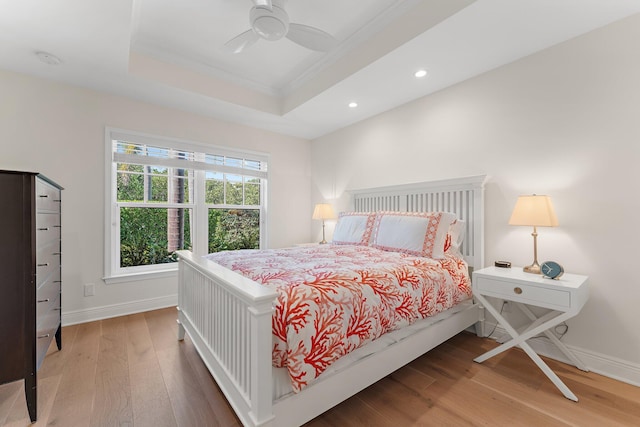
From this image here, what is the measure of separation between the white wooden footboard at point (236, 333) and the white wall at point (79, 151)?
1.49m

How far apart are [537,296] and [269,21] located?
99.3 inches

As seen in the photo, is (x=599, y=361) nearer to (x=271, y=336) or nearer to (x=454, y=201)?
(x=454, y=201)

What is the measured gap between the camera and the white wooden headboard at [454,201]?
250cm

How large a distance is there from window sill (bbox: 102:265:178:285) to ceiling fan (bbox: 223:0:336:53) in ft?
8.44

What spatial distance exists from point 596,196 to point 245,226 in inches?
148

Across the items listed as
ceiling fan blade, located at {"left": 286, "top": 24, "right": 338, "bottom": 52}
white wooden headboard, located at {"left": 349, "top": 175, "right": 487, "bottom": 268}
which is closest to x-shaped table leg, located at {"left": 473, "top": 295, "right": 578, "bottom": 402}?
white wooden headboard, located at {"left": 349, "top": 175, "right": 487, "bottom": 268}

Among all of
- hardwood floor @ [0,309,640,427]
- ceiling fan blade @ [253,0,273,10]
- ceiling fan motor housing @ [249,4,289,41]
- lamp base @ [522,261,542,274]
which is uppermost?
ceiling fan blade @ [253,0,273,10]

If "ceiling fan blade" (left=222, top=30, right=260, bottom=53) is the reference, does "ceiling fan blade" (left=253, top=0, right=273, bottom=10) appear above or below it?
above

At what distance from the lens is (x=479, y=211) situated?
2.49 meters

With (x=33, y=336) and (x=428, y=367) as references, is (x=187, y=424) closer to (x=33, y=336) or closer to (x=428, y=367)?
(x=33, y=336)

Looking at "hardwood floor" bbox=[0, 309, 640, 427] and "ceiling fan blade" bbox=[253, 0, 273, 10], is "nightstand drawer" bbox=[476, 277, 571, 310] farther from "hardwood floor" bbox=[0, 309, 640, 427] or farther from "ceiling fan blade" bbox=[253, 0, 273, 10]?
"ceiling fan blade" bbox=[253, 0, 273, 10]

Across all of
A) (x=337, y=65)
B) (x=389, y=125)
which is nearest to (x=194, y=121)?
(x=337, y=65)

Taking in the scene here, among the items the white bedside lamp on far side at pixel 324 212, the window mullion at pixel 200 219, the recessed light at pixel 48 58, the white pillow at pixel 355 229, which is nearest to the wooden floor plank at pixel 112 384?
the window mullion at pixel 200 219

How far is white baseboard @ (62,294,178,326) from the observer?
2740 mm
